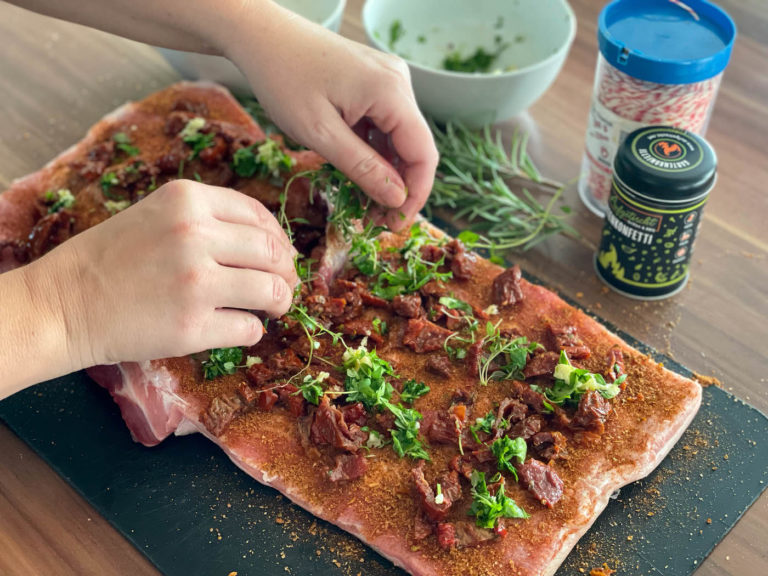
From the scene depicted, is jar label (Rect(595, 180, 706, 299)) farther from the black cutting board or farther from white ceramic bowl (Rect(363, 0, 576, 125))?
white ceramic bowl (Rect(363, 0, 576, 125))

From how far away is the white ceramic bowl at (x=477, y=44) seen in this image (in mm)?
3346

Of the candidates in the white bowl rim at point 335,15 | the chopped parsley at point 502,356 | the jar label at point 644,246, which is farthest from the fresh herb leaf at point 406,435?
the white bowl rim at point 335,15

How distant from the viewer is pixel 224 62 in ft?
11.4

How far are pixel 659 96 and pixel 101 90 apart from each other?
2450 millimetres

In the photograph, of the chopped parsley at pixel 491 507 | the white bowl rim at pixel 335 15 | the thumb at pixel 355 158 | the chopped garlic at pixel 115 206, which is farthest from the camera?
the white bowl rim at pixel 335 15

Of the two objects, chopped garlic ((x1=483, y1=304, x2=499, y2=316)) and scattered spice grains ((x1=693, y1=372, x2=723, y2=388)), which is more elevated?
chopped garlic ((x1=483, y1=304, x2=499, y2=316))

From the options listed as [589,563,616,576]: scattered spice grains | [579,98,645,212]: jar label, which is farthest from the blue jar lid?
[589,563,616,576]: scattered spice grains

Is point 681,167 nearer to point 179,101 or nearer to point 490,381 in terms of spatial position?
point 490,381

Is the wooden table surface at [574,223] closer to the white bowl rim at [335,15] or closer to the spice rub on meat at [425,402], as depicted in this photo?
the spice rub on meat at [425,402]

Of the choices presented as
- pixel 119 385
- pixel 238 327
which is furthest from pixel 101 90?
pixel 238 327

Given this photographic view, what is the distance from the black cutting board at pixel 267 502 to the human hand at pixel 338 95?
998 millimetres

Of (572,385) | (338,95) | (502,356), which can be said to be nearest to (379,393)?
(502,356)

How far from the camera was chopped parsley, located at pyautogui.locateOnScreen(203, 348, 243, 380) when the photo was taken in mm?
2508

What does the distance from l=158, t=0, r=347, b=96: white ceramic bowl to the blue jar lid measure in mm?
1163
